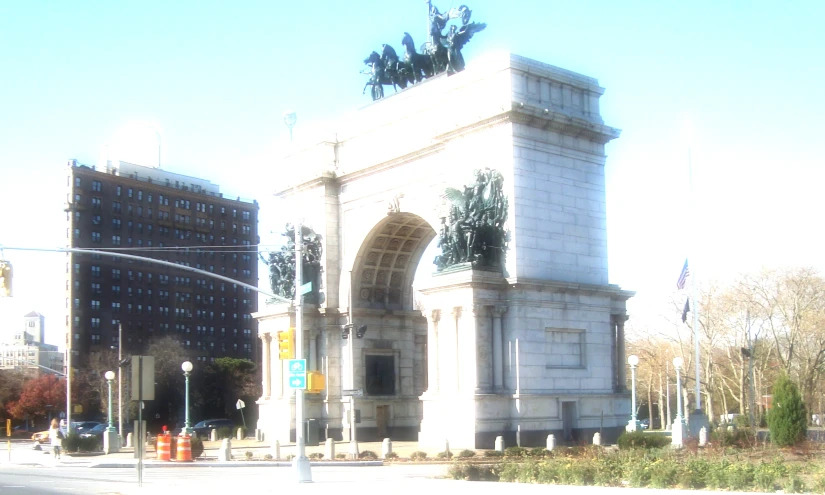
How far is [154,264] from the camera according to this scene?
13375 centimetres

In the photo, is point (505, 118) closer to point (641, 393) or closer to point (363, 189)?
point (363, 189)

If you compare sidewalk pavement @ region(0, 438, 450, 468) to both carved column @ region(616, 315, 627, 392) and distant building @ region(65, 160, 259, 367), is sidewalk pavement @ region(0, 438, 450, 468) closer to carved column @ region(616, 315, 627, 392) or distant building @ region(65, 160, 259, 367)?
carved column @ region(616, 315, 627, 392)

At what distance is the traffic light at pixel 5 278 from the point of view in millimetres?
33875

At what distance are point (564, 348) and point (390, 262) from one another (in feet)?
46.8

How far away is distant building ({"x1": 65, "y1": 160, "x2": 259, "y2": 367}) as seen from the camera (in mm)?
122562

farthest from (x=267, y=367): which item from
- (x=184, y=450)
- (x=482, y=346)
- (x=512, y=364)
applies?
(x=512, y=364)

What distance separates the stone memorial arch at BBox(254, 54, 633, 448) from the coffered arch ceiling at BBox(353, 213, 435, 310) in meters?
0.14

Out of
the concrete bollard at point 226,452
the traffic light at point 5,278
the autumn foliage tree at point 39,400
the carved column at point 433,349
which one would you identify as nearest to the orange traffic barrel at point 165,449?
the concrete bollard at point 226,452

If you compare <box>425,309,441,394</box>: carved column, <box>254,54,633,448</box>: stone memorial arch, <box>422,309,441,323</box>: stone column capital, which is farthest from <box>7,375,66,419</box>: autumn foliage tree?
<box>422,309,441,323</box>: stone column capital

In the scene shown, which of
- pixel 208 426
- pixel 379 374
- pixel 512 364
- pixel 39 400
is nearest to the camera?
pixel 512 364

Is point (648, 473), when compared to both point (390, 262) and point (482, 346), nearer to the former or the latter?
point (482, 346)

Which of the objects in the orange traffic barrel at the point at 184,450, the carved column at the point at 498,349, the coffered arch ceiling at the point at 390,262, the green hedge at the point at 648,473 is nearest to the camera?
the green hedge at the point at 648,473

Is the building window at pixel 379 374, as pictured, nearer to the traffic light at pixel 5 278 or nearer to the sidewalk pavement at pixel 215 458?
the sidewalk pavement at pixel 215 458

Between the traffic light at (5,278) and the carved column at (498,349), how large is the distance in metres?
21.2
